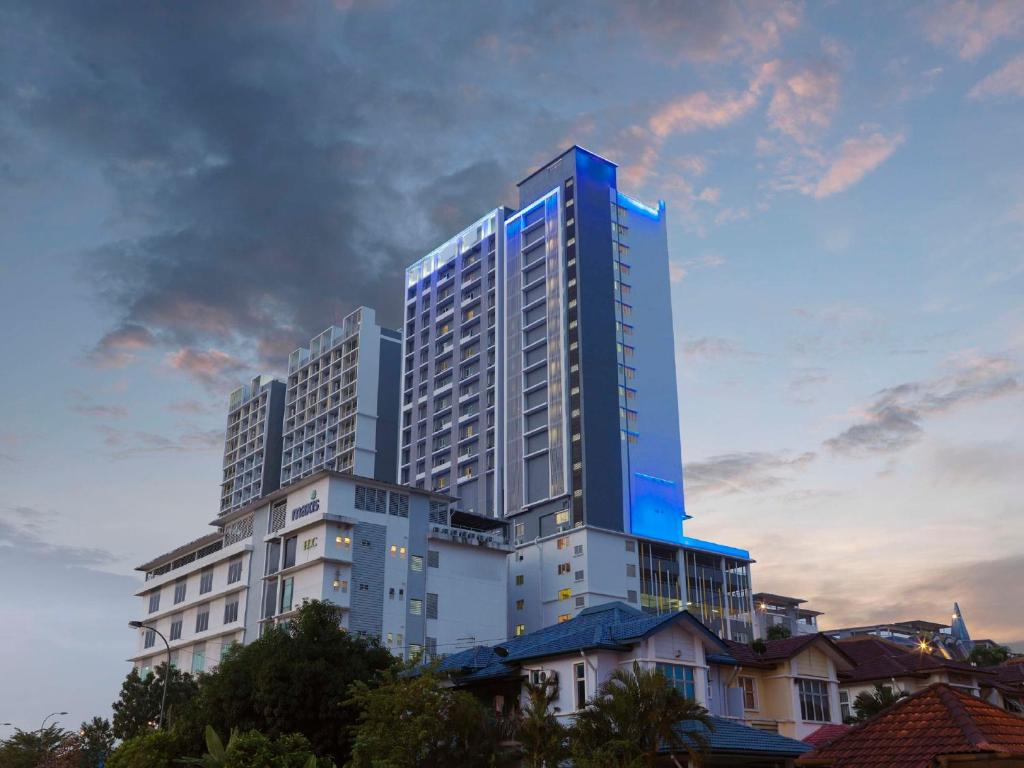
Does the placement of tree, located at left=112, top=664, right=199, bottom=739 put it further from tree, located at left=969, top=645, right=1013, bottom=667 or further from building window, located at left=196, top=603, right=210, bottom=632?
tree, located at left=969, top=645, right=1013, bottom=667

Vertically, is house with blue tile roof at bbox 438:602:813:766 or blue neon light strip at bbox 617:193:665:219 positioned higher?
blue neon light strip at bbox 617:193:665:219

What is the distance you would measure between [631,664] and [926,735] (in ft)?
90.4

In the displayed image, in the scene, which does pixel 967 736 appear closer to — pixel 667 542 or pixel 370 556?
pixel 370 556

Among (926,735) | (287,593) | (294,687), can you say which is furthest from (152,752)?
(287,593)

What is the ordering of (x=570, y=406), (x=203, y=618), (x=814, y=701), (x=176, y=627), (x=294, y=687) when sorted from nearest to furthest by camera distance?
(x=814, y=701) → (x=294, y=687) → (x=203, y=618) → (x=176, y=627) → (x=570, y=406)

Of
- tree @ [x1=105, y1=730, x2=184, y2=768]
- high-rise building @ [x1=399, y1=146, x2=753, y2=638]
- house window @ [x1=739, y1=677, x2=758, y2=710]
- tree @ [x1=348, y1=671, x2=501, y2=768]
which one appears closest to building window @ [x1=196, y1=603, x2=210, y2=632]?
high-rise building @ [x1=399, y1=146, x2=753, y2=638]

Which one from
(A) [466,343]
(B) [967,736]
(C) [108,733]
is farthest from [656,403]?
(B) [967,736]

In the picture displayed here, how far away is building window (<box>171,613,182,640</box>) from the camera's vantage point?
137 meters

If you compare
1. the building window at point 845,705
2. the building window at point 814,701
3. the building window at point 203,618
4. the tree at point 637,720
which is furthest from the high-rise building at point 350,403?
the tree at point 637,720

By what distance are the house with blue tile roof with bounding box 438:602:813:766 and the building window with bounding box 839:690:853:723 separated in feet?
49.4

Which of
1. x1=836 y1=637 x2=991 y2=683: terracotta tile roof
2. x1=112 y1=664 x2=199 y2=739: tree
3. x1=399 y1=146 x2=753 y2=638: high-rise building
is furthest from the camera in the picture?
x1=399 y1=146 x2=753 y2=638: high-rise building

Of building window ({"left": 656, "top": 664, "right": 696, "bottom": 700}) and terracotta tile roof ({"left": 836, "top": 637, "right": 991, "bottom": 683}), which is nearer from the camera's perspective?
building window ({"left": 656, "top": 664, "right": 696, "bottom": 700})

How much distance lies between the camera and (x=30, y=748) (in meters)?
89.3

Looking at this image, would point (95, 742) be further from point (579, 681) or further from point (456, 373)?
point (456, 373)
